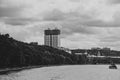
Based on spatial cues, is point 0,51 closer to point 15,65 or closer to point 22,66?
point 15,65

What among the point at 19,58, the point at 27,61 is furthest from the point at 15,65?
the point at 27,61

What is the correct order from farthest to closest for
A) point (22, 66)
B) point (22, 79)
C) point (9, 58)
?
1. point (22, 66)
2. point (9, 58)
3. point (22, 79)

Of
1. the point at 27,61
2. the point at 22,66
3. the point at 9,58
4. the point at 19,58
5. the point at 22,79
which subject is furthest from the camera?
the point at 27,61

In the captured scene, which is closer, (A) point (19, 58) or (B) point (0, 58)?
(B) point (0, 58)

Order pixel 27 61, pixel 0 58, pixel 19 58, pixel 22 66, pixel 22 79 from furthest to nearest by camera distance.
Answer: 1. pixel 27 61
2. pixel 22 66
3. pixel 19 58
4. pixel 0 58
5. pixel 22 79

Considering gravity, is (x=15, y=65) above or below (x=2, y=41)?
below

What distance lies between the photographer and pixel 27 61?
19088cm

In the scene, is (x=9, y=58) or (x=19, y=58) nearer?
Result: (x=9, y=58)

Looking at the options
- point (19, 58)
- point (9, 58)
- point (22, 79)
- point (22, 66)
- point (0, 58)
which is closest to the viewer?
point (22, 79)

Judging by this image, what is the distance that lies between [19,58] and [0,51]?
773 inches

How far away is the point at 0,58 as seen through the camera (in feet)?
450

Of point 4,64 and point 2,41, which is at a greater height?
point 2,41

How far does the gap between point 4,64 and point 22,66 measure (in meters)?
32.6

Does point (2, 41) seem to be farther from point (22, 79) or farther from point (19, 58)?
point (22, 79)
